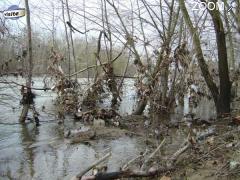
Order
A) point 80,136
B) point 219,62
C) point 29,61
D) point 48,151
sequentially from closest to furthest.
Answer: point 48,151 → point 80,136 → point 219,62 → point 29,61

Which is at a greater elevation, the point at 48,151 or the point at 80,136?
the point at 80,136

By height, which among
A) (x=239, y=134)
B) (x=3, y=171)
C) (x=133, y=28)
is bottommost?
(x=3, y=171)

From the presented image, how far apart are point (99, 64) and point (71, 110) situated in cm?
191

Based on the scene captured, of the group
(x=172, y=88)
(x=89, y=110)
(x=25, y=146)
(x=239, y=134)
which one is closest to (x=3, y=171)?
(x=25, y=146)

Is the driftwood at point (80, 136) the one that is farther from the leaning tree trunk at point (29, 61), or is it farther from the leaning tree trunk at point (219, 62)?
the leaning tree trunk at point (219, 62)

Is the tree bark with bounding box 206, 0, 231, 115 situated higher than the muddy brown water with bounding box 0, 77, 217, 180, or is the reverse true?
the tree bark with bounding box 206, 0, 231, 115

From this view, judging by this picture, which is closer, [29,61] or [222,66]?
[222,66]

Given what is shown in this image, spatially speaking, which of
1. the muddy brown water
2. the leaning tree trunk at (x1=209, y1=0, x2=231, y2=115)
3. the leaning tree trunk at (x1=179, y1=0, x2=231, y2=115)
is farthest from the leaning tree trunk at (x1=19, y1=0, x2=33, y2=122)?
the leaning tree trunk at (x1=209, y1=0, x2=231, y2=115)

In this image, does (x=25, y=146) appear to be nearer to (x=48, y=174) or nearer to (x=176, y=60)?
(x=48, y=174)

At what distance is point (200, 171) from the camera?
6.25 meters

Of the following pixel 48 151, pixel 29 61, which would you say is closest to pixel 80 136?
pixel 48 151

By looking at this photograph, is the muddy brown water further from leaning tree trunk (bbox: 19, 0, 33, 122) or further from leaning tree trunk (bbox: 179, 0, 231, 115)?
leaning tree trunk (bbox: 179, 0, 231, 115)

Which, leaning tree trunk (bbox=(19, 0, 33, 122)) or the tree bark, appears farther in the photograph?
leaning tree trunk (bbox=(19, 0, 33, 122))

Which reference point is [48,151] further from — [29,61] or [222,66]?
[222,66]
